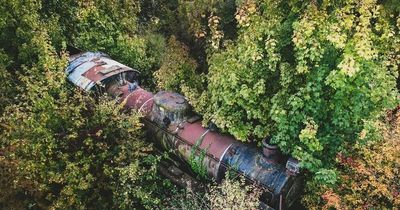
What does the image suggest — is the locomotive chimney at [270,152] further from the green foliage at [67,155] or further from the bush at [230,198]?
the green foliage at [67,155]

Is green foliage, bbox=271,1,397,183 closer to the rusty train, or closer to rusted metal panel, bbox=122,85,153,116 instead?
the rusty train

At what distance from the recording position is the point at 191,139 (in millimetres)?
10516

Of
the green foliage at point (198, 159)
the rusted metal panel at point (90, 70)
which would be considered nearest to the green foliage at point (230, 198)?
the green foliage at point (198, 159)

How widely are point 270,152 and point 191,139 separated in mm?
2475

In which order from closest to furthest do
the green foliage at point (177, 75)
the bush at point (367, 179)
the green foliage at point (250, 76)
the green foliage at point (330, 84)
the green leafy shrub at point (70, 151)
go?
the green foliage at point (330, 84), the bush at point (367, 179), the green leafy shrub at point (70, 151), the green foliage at point (250, 76), the green foliage at point (177, 75)

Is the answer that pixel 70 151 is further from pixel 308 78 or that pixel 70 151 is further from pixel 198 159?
pixel 308 78

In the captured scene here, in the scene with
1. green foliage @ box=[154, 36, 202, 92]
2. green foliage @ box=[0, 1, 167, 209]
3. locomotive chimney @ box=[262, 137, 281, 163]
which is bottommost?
green foliage @ box=[0, 1, 167, 209]

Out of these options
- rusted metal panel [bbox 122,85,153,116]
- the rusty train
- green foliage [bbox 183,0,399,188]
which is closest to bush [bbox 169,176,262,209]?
the rusty train

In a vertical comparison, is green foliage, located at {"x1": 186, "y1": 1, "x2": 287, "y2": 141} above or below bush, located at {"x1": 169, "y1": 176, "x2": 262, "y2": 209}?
above

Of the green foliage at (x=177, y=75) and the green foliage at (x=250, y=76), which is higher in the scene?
the green foliage at (x=250, y=76)

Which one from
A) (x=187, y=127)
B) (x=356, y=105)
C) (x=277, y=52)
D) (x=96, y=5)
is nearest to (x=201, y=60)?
(x=96, y=5)

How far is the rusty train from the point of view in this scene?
916 cm

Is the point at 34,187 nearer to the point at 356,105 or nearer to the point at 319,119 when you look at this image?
the point at 319,119

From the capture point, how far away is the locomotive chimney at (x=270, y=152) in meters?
9.21
